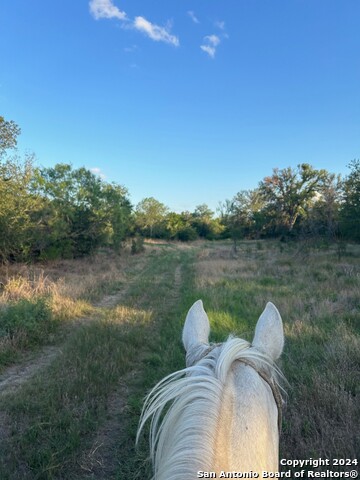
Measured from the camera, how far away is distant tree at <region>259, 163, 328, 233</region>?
39.5 metres

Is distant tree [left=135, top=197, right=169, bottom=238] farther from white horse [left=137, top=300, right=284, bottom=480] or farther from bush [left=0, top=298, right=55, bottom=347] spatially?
white horse [left=137, top=300, right=284, bottom=480]

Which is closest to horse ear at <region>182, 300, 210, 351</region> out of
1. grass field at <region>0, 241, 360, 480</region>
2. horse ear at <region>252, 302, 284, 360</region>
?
horse ear at <region>252, 302, 284, 360</region>

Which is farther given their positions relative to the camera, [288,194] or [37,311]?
[288,194]

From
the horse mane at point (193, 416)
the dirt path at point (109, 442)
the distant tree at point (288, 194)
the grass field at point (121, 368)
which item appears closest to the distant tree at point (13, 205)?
the grass field at point (121, 368)

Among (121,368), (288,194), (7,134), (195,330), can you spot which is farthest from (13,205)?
(288,194)

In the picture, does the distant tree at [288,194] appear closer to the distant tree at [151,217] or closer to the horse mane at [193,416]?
the distant tree at [151,217]

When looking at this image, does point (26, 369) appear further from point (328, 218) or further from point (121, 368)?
point (328, 218)

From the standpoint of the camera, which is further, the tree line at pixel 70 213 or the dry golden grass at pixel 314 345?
the tree line at pixel 70 213

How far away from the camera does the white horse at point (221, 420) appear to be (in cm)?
79

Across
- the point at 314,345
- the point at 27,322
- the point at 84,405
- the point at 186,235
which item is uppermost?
the point at 186,235

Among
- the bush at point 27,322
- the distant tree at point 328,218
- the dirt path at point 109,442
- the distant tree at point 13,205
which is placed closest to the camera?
the dirt path at point 109,442

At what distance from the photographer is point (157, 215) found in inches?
2116

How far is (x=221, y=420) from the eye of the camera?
2.91 feet

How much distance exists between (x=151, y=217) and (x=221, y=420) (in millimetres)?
52587
